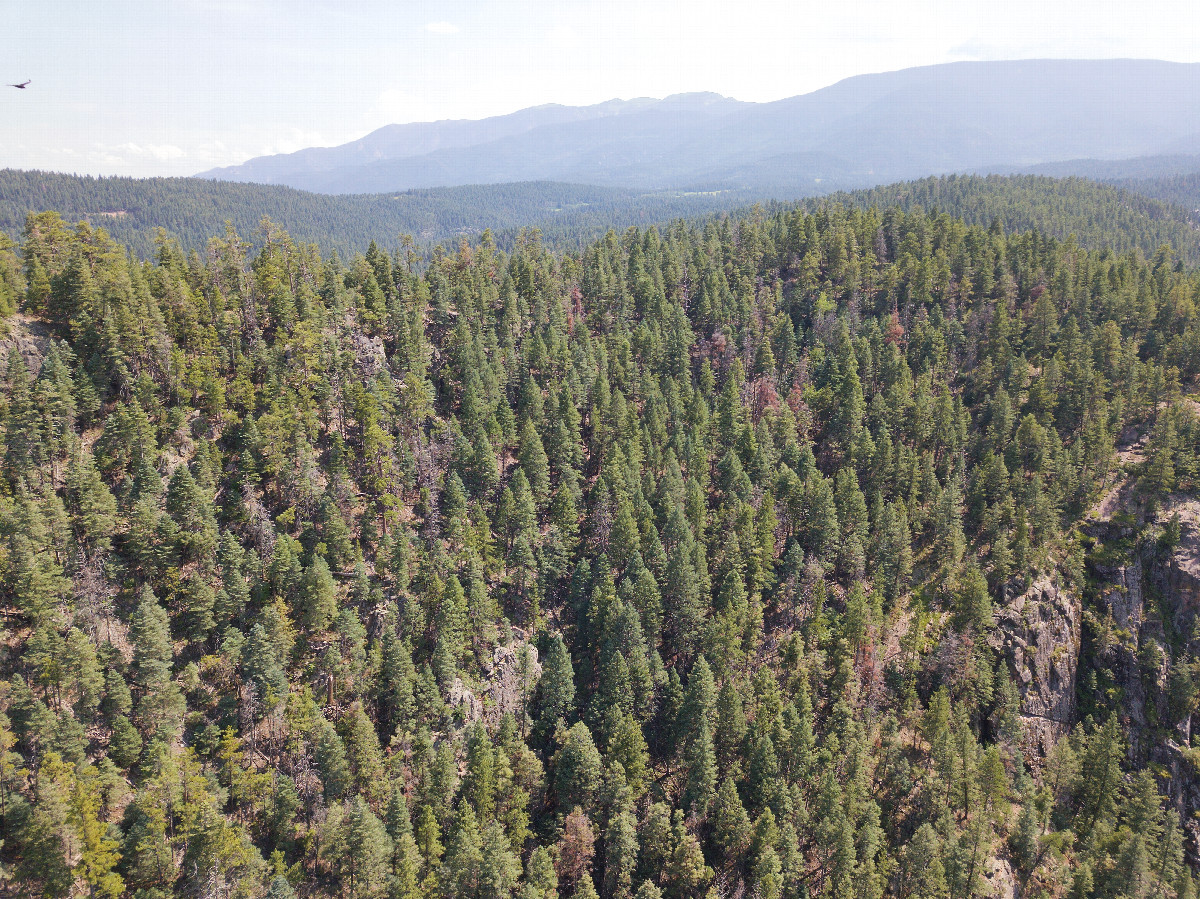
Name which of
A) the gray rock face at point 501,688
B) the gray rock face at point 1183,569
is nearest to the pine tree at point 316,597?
the gray rock face at point 501,688

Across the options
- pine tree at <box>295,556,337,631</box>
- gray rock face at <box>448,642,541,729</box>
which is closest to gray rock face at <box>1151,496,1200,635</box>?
gray rock face at <box>448,642,541,729</box>

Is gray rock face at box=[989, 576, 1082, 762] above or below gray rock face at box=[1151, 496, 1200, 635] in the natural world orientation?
below

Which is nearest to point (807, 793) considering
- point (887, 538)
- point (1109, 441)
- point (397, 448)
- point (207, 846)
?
point (887, 538)

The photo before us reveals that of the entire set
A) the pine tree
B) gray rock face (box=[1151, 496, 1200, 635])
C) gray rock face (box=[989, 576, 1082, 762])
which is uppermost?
the pine tree

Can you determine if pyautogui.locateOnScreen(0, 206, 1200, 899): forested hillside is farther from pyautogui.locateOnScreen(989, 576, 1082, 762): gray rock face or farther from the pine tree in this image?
the pine tree

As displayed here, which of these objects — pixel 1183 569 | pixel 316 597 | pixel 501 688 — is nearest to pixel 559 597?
pixel 501 688

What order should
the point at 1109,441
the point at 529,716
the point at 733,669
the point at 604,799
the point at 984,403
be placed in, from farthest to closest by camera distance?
the point at 984,403, the point at 1109,441, the point at 733,669, the point at 529,716, the point at 604,799

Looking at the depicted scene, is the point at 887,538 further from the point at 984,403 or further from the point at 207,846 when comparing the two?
the point at 207,846
